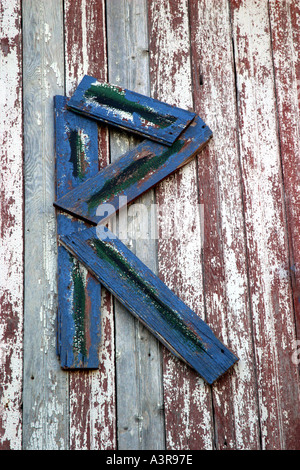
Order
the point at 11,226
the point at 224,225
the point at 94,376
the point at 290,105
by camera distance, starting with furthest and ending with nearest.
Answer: the point at 290,105 → the point at 224,225 → the point at 11,226 → the point at 94,376

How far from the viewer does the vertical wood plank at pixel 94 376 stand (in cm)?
221

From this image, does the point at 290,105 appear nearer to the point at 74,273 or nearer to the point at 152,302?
the point at 152,302

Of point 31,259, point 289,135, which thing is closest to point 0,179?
point 31,259

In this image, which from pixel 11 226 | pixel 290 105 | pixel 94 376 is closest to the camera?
pixel 94 376

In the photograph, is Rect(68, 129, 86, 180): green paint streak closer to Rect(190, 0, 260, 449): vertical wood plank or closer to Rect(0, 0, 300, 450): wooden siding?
Rect(0, 0, 300, 450): wooden siding

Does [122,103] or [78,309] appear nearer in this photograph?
[78,309]

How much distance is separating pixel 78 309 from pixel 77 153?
25.9 inches

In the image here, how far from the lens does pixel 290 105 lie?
264 cm

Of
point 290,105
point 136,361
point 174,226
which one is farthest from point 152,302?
point 290,105

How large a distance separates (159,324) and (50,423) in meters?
0.56

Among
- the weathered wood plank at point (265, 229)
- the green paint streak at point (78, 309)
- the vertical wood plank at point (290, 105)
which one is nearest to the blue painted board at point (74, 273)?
the green paint streak at point (78, 309)

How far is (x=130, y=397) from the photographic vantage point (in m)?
2.26

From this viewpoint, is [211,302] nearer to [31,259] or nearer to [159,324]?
[159,324]

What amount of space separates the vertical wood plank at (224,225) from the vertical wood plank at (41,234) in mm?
624
